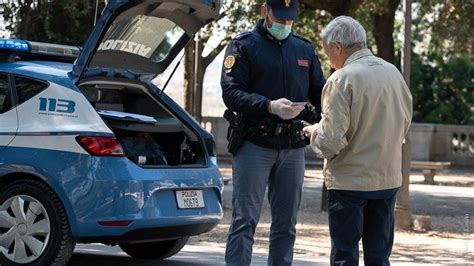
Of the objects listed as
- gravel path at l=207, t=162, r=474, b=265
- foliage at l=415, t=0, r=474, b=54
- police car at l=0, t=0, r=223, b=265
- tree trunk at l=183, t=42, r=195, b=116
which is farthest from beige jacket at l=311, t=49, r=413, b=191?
foliage at l=415, t=0, r=474, b=54

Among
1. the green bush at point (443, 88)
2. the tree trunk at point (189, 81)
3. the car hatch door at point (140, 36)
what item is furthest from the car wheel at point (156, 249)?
the green bush at point (443, 88)

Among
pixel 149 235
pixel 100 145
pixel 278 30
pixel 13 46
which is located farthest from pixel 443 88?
pixel 278 30

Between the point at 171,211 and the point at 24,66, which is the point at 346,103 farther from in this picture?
the point at 24,66

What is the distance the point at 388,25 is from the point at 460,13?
1433 mm

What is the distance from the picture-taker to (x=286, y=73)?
21.2 feet

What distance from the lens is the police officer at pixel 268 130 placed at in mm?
6383

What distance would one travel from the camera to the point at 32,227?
23.8ft

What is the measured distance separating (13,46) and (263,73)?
2.28 metres

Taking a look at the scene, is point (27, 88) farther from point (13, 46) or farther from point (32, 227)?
point (32, 227)

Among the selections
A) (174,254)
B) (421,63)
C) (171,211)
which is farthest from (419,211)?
(421,63)

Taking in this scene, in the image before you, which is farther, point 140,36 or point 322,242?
point 322,242

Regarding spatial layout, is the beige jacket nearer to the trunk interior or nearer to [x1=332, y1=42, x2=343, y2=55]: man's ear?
[x1=332, y1=42, x2=343, y2=55]: man's ear

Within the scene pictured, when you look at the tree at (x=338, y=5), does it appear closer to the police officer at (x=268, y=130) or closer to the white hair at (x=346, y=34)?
the police officer at (x=268, y=130)

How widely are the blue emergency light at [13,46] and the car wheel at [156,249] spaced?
1908mm
